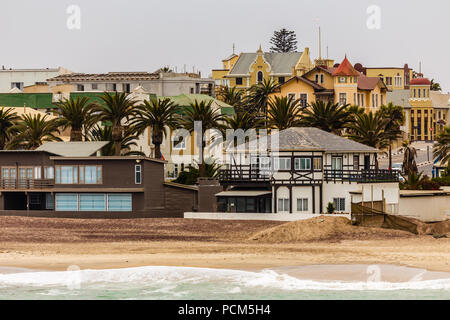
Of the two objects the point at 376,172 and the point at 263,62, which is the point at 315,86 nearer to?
the point at 263,62

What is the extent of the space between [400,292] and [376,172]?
2411cm

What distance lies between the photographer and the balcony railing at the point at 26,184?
7231cm

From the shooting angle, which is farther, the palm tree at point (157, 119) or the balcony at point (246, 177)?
the palm tree at point (157, 119)

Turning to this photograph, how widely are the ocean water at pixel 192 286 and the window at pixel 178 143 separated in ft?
168

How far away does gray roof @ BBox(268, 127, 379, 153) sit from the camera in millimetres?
68688

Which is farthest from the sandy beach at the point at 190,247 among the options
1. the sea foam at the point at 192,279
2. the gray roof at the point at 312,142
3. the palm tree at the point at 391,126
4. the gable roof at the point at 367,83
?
the gable roof at the point at 367,83

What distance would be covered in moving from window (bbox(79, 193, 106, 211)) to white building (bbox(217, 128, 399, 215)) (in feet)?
29.0

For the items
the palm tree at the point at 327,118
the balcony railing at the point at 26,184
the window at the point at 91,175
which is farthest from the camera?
the palm tree at the point at 327,118

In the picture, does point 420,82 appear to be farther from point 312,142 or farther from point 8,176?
point 8,176

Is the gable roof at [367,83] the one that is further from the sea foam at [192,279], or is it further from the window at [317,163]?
the sea foam at [192,279]

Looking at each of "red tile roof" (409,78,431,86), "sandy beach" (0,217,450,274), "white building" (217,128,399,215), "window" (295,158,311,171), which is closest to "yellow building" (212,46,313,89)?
"red tile roof" (409,78,431,86)

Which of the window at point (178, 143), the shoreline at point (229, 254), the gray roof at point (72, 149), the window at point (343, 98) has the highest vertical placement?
the window at point (343, 98)

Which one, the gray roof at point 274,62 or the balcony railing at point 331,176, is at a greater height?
the gray roof at point 274,62
